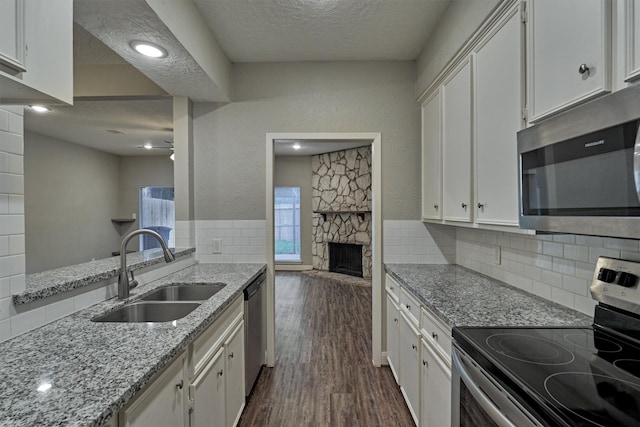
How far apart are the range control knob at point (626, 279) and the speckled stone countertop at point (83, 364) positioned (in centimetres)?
162

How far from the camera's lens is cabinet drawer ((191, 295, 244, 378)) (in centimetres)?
138

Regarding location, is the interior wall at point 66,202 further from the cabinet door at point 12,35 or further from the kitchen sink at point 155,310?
the cabinet door at point 12,35

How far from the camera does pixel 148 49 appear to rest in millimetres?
1870

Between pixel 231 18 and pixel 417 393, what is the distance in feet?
9.11

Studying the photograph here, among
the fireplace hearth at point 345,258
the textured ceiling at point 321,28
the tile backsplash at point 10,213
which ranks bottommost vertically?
the fireplace hearth at point 345,258

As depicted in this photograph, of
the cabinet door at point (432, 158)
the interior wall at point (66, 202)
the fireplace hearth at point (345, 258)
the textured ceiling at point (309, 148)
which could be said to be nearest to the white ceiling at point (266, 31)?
the cabinet door at point (432, 158)

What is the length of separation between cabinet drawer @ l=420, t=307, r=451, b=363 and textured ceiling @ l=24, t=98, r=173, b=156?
3.24 metres

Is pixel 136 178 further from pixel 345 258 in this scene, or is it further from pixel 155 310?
pixel 155 310

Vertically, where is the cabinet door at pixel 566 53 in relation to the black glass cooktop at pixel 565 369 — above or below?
above

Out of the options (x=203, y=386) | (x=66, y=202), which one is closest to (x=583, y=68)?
(x=203, y=386)

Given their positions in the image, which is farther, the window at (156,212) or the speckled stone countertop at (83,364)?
the window at (156,212)

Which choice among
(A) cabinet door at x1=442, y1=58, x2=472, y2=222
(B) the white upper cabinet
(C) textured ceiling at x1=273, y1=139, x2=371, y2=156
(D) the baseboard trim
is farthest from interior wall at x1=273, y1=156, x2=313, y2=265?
(B) the white upper cabinet

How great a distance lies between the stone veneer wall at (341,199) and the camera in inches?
261

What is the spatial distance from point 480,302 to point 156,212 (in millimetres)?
7853
